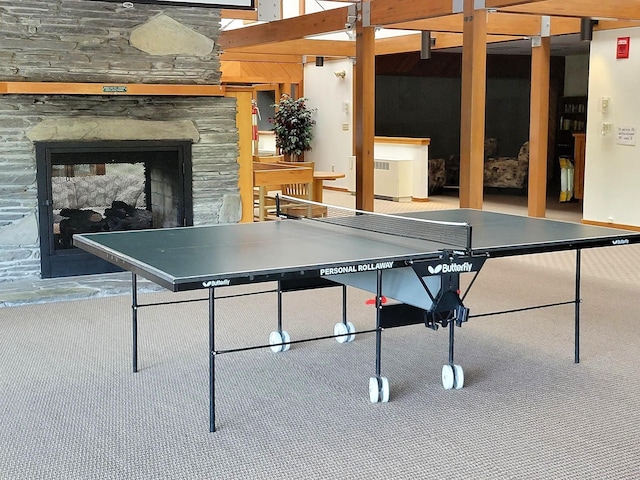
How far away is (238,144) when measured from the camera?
23.6ft

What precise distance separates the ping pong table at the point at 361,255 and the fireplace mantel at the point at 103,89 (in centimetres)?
217

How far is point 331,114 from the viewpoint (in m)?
14.7

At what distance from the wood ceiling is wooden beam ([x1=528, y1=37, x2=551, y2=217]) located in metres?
0.33

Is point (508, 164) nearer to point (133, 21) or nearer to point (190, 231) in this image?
point (133, 21)

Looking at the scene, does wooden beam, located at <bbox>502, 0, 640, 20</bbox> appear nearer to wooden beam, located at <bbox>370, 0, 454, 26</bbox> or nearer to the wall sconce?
wooden beam, located at <bbox>370, 0, 454, 26</bbox>

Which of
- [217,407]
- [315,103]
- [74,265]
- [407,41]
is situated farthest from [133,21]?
[315,103]

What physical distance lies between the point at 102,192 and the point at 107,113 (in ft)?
2.18

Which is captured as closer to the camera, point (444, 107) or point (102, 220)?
point (102, 220)

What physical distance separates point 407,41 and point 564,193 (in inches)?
123

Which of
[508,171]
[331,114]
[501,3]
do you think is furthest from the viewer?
[331,114]

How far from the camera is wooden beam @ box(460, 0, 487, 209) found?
7.39 meters

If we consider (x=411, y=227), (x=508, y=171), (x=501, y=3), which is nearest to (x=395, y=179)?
(x=508, y=171)

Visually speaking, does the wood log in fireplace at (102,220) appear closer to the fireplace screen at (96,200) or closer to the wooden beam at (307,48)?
the fireplace screen at (96,200)

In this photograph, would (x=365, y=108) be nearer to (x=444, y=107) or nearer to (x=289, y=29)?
(x=289, y=29)
